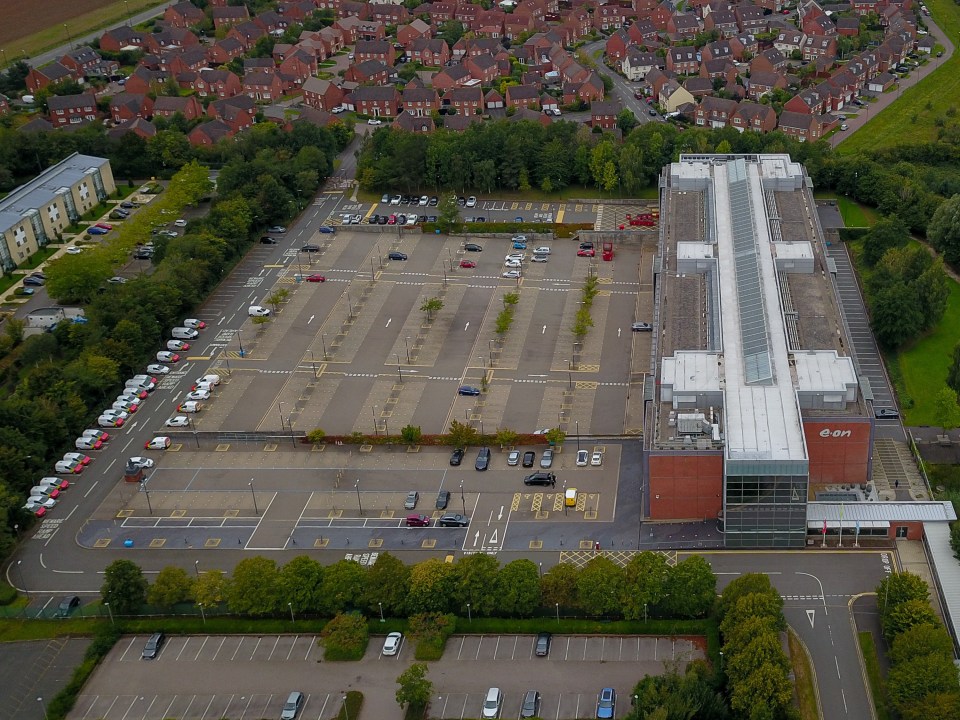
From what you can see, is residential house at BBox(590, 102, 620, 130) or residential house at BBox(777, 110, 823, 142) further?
residential house at BBox(590, 102, 620, 130)

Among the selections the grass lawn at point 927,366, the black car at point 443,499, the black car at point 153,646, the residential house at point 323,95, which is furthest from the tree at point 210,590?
the residential house at point 323,95

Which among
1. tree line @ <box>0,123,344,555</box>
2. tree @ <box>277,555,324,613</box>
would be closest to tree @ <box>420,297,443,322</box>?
tree line @ <box>0,123,344,555</box>

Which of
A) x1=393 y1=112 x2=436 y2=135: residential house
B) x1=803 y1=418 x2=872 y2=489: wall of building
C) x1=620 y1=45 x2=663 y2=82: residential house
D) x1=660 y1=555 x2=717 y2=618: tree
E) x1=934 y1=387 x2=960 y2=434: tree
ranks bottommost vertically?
x1=660 y1=555 x2=717 y2=618: tree

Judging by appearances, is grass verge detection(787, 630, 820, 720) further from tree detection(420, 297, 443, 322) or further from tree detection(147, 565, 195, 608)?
tree detection(420, 297, 443, 322)

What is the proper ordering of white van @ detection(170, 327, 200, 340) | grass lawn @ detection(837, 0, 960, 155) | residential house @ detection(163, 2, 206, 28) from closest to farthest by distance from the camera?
white van @ detection(170, 327, 200, 340), grass lawn @ detection(837, 0, 960, 155), residential house @ detection(163, 2, 206, 28)

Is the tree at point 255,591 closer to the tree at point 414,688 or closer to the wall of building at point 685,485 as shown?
the tree at point 414,688

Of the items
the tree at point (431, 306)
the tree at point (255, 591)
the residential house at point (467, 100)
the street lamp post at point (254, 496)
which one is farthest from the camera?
the residential house at point (467, 100)

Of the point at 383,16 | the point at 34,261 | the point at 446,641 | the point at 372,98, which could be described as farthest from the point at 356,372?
the point at 383,16
